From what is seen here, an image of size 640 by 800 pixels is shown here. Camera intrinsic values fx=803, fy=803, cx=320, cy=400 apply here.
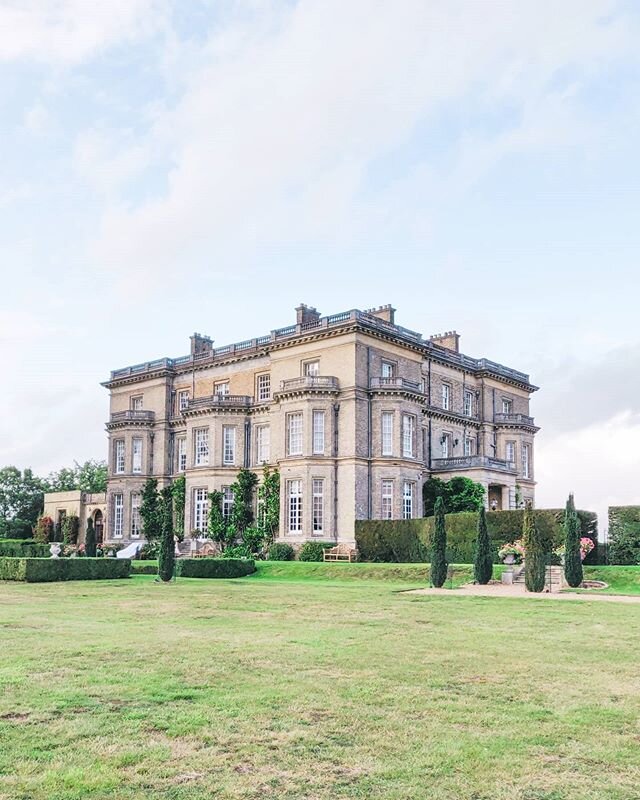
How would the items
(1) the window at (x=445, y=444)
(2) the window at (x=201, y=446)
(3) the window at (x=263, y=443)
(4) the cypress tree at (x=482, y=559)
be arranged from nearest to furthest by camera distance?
1. (4) the cypress tree at (x=482, y=559)
2. (3) the window at (x=263, y=443)
3. (2) the window at (x=201, y=446)
4. (1) the window at (x=445, y=444)

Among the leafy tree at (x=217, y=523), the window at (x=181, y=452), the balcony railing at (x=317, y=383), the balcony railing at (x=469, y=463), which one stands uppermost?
the balcony railing at (x=317, y=383)

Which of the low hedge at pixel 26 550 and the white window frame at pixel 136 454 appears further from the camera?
the white window frame at pixel 136 454

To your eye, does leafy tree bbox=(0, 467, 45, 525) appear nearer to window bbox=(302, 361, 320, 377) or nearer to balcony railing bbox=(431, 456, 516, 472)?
window bbox=(302, 361, 320, 377)

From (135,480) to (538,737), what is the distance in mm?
46727

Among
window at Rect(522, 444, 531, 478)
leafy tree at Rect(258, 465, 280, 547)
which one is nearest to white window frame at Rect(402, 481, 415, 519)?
leafy tree at Rect(258, 465, 280, 547)

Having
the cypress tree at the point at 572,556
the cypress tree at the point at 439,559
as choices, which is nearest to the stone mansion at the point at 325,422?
the cypress tree at the point at 439,559

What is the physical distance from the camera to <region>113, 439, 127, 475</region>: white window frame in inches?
2093

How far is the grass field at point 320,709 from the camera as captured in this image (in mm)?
6438

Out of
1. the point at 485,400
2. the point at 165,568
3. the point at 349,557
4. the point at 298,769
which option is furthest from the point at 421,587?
the point at 485,400

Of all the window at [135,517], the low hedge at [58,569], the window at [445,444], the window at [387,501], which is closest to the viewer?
the low hedge at [58,569]

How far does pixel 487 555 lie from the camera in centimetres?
Result: 2841

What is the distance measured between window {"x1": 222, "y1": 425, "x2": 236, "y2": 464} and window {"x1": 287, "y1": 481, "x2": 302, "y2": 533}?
5.73 m

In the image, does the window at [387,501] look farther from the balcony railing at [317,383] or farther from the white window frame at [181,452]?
the white window frame at [181,452]

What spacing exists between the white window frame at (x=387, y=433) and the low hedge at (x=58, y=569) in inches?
597
